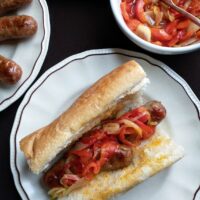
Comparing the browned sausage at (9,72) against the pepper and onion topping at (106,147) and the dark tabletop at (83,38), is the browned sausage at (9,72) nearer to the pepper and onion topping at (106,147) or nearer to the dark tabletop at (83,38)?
the dark tabletop at (83,38)

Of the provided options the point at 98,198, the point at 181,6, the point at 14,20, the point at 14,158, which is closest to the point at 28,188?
the point at 14,158

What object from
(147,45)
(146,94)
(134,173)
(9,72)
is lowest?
(134,173)

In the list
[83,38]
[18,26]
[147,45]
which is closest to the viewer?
[147,45]

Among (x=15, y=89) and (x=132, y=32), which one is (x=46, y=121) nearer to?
(x=15, y=89)

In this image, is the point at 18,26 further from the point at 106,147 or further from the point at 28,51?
the point at 106,147

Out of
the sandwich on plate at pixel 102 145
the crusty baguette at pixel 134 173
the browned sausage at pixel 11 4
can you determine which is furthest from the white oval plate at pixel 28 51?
the crusty baguette at pixel 134 173

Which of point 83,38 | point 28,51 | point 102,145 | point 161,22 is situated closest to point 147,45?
point 161,22

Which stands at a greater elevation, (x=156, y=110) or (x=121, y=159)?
Result: (x=156, y=110)
